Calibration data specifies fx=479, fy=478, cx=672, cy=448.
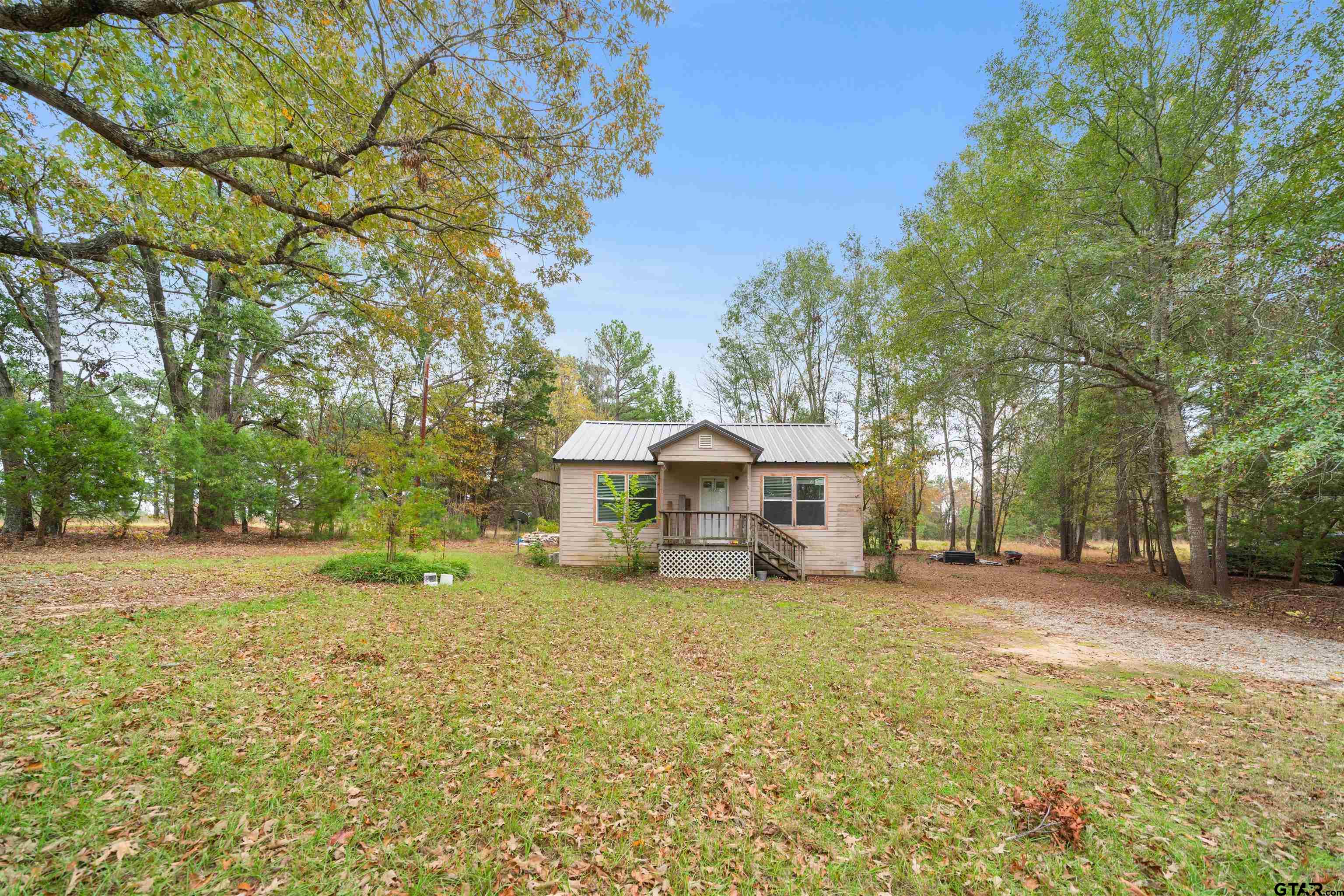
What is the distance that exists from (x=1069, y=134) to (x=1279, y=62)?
3109mm

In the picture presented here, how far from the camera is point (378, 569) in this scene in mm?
10570

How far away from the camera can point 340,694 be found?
4.57m

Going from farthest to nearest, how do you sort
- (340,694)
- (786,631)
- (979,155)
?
(979,155), (786,631), (340,694)

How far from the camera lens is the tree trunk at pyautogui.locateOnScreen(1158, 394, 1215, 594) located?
416 inches

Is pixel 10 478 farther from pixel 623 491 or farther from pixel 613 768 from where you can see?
pixel 613 768

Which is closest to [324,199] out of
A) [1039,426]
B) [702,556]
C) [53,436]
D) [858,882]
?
[858,882]

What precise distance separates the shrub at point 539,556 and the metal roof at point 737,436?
332cm

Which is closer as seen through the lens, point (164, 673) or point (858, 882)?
point (858, 882)

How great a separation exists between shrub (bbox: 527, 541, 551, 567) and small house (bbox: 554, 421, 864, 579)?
714mm

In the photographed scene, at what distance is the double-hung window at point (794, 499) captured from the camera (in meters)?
14.2

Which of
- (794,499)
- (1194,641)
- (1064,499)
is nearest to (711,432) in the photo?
(794,499)

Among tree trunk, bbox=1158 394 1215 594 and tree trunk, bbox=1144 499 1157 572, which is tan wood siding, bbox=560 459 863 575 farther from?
tree trunk, bbox=1144 499 1157 572

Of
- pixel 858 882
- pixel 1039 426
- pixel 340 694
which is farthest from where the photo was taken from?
pixel 1039 426

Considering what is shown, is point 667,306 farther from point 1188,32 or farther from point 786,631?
point 786,631
